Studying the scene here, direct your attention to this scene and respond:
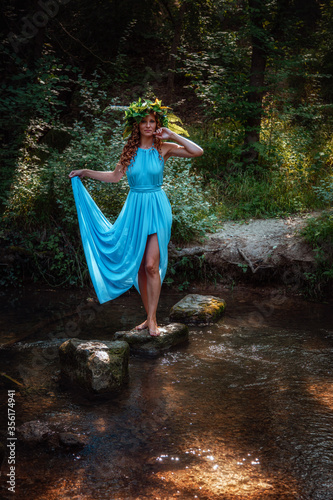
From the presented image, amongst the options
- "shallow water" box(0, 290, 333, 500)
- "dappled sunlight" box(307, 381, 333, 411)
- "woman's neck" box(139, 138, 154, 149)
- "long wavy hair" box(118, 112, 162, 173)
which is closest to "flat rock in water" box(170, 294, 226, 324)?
"shallow water" box(0, 290, 333, 500)

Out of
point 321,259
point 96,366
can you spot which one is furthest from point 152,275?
point 321,259

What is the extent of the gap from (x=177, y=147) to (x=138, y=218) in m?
0.82

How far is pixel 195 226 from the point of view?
7.36 metres

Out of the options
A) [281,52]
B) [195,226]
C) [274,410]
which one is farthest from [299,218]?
[274,410]

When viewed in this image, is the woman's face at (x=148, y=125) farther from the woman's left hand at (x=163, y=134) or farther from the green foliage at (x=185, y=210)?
the green foliage at (x=185, y=210)

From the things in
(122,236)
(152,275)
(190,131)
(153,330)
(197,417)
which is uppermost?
(190,131)

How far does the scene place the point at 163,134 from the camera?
4551 millimetres

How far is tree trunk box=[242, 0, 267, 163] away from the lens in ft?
28.0

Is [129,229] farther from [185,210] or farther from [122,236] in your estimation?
[185,210]

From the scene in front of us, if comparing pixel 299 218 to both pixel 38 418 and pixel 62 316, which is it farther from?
pixel 38 418

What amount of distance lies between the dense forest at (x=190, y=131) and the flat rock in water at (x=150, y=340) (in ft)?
7.74

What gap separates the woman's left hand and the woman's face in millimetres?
56

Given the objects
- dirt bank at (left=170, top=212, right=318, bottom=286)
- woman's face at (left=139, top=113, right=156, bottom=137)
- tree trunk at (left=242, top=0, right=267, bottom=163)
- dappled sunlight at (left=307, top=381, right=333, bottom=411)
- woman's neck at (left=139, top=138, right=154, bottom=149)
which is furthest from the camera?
tree trunk at (left=242, top=0, right=267, bottom=163)

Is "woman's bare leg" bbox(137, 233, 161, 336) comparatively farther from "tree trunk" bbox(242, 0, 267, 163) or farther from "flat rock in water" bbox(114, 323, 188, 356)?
"tree trunk" bbox(242, 0, 267, 163)
